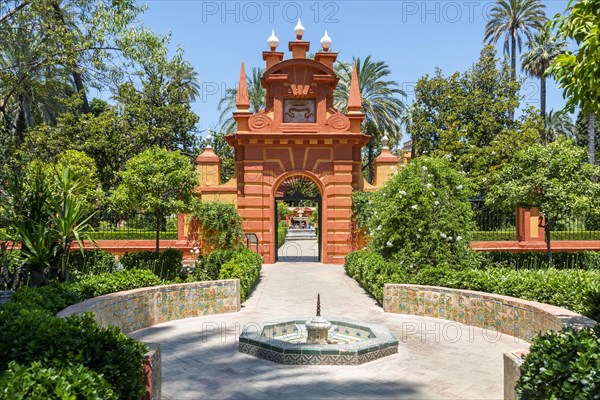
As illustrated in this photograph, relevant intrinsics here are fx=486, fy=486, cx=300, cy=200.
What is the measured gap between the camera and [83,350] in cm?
452

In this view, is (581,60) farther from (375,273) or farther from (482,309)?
(375,273)

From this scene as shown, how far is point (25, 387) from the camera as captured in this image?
348 centimetres

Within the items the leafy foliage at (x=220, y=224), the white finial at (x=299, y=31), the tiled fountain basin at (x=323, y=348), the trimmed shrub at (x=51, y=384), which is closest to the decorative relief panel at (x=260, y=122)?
the leafy foliage at (x=220, y=224)

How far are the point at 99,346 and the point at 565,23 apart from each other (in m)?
6.31

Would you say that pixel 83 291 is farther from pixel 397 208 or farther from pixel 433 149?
pixel 433 149

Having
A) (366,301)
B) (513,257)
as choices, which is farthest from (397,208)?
(513,257)

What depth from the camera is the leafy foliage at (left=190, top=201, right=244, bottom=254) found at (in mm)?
17609

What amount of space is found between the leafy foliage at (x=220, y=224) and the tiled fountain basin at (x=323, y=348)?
30.9 ft

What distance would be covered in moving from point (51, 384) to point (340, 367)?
4224mm

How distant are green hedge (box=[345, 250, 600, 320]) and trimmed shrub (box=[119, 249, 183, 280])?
551cm

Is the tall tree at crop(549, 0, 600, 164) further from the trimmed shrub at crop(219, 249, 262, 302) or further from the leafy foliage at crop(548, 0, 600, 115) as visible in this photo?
the trimmed shrub at crop(219, 249, 262, 302)

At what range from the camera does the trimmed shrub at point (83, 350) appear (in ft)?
14.4

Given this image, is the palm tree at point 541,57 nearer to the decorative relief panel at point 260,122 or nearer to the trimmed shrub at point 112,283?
the decorative relief panel at point 260,122

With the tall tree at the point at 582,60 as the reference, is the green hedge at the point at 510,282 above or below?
below
